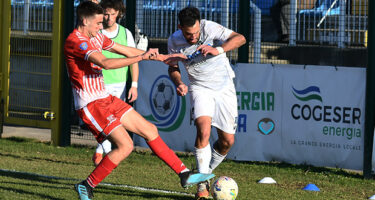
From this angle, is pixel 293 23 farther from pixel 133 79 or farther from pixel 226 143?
pixel 226 143

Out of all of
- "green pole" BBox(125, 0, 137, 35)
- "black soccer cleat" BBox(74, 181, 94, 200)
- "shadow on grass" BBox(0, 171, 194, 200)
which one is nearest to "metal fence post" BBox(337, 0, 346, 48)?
"green pole" BBox(125, 0, 137, 35)

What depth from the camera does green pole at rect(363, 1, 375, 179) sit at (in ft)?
33.2

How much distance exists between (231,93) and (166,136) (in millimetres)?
3501

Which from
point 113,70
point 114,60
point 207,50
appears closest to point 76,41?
point 114,60

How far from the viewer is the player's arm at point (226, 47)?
775 cm

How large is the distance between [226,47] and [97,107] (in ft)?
5.26

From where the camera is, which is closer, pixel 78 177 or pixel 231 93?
pixel 231 93

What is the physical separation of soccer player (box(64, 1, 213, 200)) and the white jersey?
1100 millimetres

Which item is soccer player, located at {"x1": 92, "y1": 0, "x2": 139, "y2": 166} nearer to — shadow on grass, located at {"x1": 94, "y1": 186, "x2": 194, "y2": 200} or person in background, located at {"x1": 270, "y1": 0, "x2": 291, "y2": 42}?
shadow on grass, located at {"x1": 94, "y1": 186, "x2": 194, "y2": 200}

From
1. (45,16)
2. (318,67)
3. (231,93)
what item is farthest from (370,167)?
(45,16)

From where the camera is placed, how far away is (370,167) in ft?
33.2

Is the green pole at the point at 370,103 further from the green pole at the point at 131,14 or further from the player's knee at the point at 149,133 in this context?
the green pole at the point at 131,14

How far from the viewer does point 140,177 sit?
9.70 metres

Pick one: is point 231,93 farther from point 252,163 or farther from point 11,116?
point 11,116
